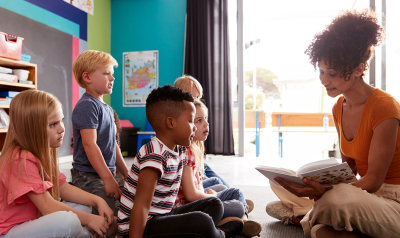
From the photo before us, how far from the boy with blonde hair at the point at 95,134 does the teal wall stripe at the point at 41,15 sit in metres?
2.06

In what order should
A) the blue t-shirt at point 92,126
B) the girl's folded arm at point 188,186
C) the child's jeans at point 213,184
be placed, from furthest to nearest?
the child's jeans at point 213,184, the blue t-shirt at point 92,126, the girl's folded arm at point 188,186

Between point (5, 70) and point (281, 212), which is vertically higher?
point (5, 70)

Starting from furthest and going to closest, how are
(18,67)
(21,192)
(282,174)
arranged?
(18,67)
(282,174)
(21,192)

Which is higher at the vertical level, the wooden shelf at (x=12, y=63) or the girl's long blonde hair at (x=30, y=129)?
the wooden shelf at (x=12, y=63)

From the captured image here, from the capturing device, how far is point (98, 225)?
3.33 ft

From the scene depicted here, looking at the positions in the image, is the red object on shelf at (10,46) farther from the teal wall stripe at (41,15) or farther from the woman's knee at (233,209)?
the woman's knee at (233,209)

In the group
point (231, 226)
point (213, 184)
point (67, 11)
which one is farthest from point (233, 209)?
point (67, 11)

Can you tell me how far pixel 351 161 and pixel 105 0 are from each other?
418 cm

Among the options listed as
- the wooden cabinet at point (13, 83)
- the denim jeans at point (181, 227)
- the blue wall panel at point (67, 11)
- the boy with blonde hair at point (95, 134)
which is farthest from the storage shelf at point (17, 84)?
the denim jeans at point (181, 227)

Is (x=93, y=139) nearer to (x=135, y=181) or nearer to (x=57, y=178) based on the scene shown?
(x=57, y=178)

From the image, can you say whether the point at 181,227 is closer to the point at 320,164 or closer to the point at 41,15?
the point at 320,164

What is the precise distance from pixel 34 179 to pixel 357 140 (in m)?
1.15

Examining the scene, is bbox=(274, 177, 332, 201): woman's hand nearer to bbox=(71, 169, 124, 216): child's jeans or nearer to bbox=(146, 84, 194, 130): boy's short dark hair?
bbox=(146, 84, 194, 130): boy's short dark hair

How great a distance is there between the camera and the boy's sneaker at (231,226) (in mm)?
1167
